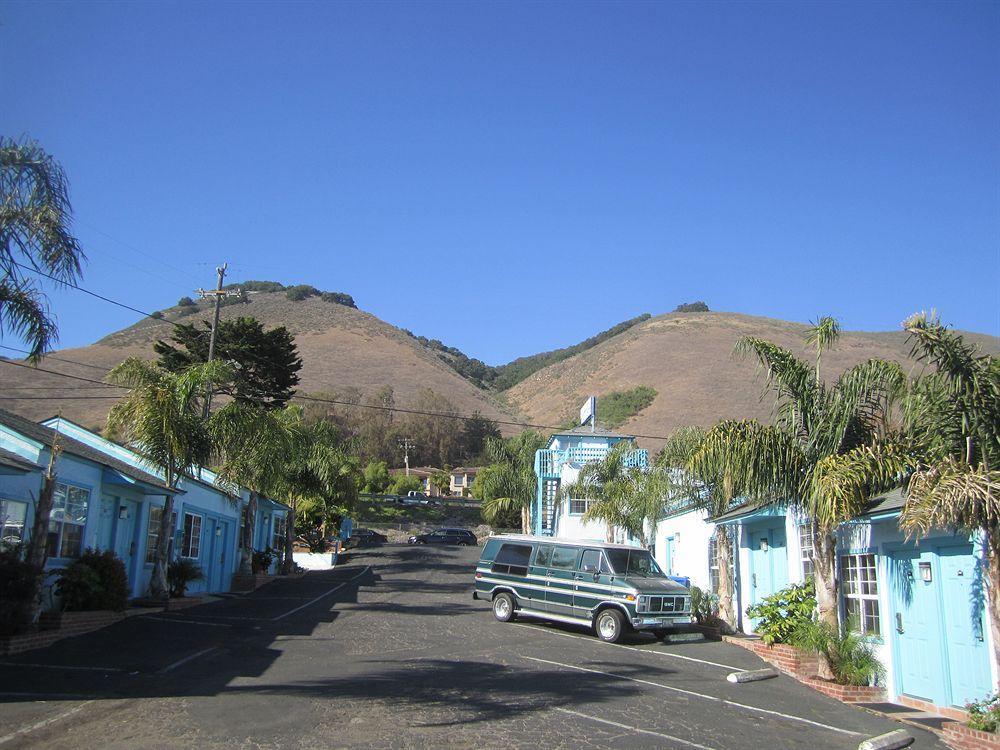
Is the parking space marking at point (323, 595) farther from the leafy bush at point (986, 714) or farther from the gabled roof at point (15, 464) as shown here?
the leafy bush at point (986, 714)

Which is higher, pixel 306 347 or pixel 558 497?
pixel 306 347

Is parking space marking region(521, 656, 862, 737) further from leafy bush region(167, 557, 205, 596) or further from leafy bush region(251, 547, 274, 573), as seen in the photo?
leafy bush region(251, 547, 274, 573)

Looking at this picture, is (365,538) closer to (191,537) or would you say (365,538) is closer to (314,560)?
(314,560)

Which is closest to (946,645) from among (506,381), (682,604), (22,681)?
(682,604)

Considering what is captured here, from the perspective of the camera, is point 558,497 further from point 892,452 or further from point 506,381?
point 506,381

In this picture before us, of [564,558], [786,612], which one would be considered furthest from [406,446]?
[786,612]

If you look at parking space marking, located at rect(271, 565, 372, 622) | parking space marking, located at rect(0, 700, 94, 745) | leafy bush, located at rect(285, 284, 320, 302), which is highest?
leafy bush, located at rect(285, 284, 320, 302)

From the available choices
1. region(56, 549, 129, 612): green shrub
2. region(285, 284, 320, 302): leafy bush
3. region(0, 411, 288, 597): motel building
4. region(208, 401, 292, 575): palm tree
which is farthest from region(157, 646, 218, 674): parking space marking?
region(285, 284, 320, 302): leafy bush

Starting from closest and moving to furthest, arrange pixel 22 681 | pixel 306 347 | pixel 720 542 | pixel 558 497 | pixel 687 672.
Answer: pixel 22 681 < pixel 687 672 < pixel 720 542 < pixel 558 497 < pixel 306 347

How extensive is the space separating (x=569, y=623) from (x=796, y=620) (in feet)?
17.2

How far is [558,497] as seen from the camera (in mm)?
34438

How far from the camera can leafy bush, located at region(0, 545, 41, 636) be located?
12211 mm

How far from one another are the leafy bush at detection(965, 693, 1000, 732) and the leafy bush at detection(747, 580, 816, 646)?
4.66 meters

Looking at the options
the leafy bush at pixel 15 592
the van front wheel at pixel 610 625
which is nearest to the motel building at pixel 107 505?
the leafy bush at pixel 15 592
